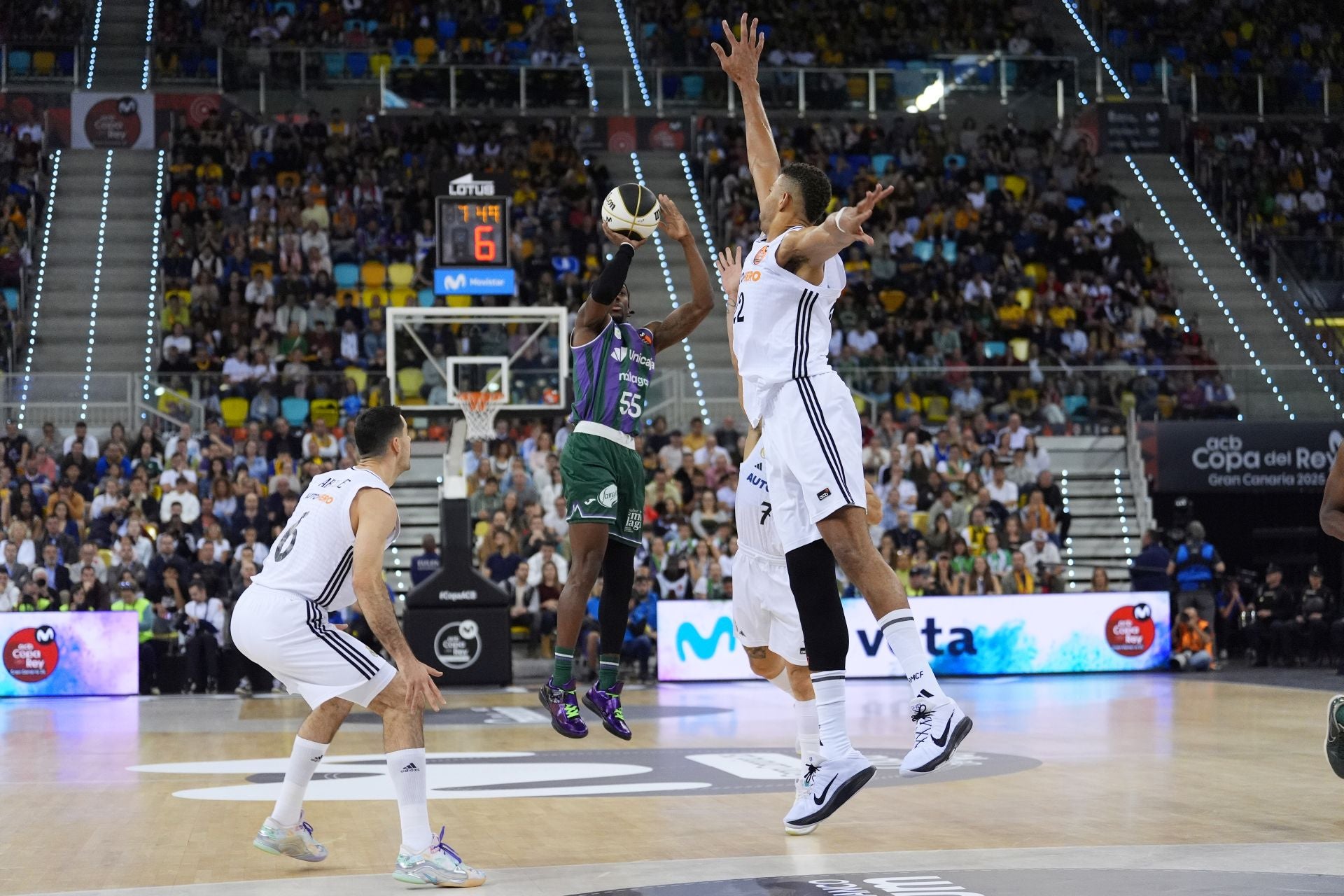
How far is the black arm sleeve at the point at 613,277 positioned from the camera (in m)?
7.59

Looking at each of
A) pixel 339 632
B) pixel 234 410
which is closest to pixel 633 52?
pixel 234 410

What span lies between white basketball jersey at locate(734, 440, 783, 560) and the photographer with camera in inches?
406

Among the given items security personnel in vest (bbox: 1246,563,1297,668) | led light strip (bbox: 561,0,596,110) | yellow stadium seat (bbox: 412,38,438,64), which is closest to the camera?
security personnel in vest (bbox: 1246,563,1297,668)

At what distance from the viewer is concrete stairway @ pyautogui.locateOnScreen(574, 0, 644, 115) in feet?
92.4

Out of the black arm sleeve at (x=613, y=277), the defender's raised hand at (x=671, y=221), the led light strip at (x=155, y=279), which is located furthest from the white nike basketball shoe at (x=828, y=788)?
the led light strip at (x=155, y=279)

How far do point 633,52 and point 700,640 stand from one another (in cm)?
1514

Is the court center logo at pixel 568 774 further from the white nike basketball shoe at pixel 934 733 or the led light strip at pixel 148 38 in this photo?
the led light strip at pixel 148 38

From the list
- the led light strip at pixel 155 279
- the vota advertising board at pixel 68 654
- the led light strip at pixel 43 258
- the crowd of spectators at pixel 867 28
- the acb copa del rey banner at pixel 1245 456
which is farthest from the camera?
the crowd of spectators at pixel 867 28

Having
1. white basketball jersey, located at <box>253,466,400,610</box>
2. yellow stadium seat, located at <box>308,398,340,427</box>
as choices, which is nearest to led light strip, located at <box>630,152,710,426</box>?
yellow stadium seat, located at <box>308,398,340,427</box>

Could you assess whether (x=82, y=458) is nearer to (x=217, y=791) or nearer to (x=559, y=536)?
(x=559, y=536)

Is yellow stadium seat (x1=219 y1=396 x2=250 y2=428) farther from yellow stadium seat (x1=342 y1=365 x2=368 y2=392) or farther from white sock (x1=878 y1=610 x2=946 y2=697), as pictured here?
white sock (x1=878 y1=610 x2=946 y2=697)

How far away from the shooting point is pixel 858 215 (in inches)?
243

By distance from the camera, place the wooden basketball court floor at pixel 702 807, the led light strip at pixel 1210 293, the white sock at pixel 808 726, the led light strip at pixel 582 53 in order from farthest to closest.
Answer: the led light strip at pixel 582 53 → the led light strip at pixel 1210 293 → the white sock at pixel 808 726 → the wooden basketball court floor at pixel 702 807

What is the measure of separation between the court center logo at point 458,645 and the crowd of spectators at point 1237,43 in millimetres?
18531
